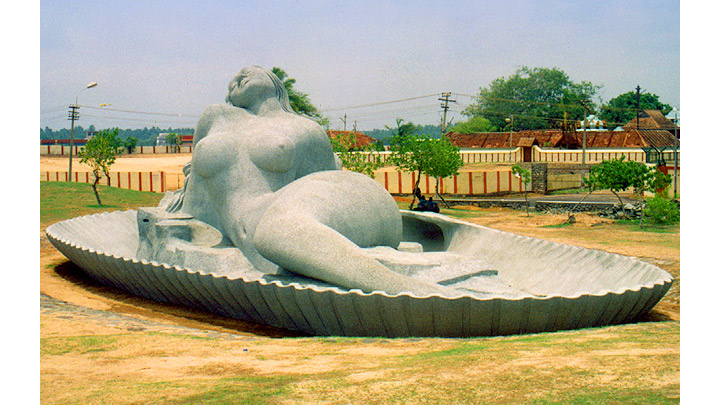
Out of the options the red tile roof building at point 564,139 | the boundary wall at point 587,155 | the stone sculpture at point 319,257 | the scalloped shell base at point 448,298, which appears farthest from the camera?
the red tile roof building at point 564,139

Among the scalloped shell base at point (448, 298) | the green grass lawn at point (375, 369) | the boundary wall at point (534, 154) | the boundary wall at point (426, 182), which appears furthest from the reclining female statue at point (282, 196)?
the boundary wall at point (534, 154)

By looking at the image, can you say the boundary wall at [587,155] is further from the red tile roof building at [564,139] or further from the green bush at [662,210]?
the green bush at [662,210]

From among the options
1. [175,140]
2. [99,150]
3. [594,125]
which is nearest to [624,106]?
[594,125]

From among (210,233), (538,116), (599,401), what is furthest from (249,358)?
(538,116)

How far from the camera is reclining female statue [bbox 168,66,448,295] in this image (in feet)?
23.1

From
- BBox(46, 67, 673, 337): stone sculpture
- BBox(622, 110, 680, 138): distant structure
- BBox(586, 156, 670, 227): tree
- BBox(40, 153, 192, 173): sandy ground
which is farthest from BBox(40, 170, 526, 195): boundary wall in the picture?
BBox(46, 67, 673, 337): stone sculpture

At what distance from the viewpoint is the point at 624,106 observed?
49875 millimetres

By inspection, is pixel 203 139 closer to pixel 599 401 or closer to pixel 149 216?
pixel 149 216

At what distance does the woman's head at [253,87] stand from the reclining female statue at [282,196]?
0.01m

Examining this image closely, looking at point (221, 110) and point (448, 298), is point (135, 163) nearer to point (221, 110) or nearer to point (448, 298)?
point (221, 110)

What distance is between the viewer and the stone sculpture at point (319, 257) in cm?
642

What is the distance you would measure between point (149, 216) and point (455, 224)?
471cm

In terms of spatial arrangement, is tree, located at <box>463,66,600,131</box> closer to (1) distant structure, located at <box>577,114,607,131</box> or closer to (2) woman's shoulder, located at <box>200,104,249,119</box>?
(1) distant structure, located at <box>577,114,607,131</box>

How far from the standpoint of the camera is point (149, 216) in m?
9.93
